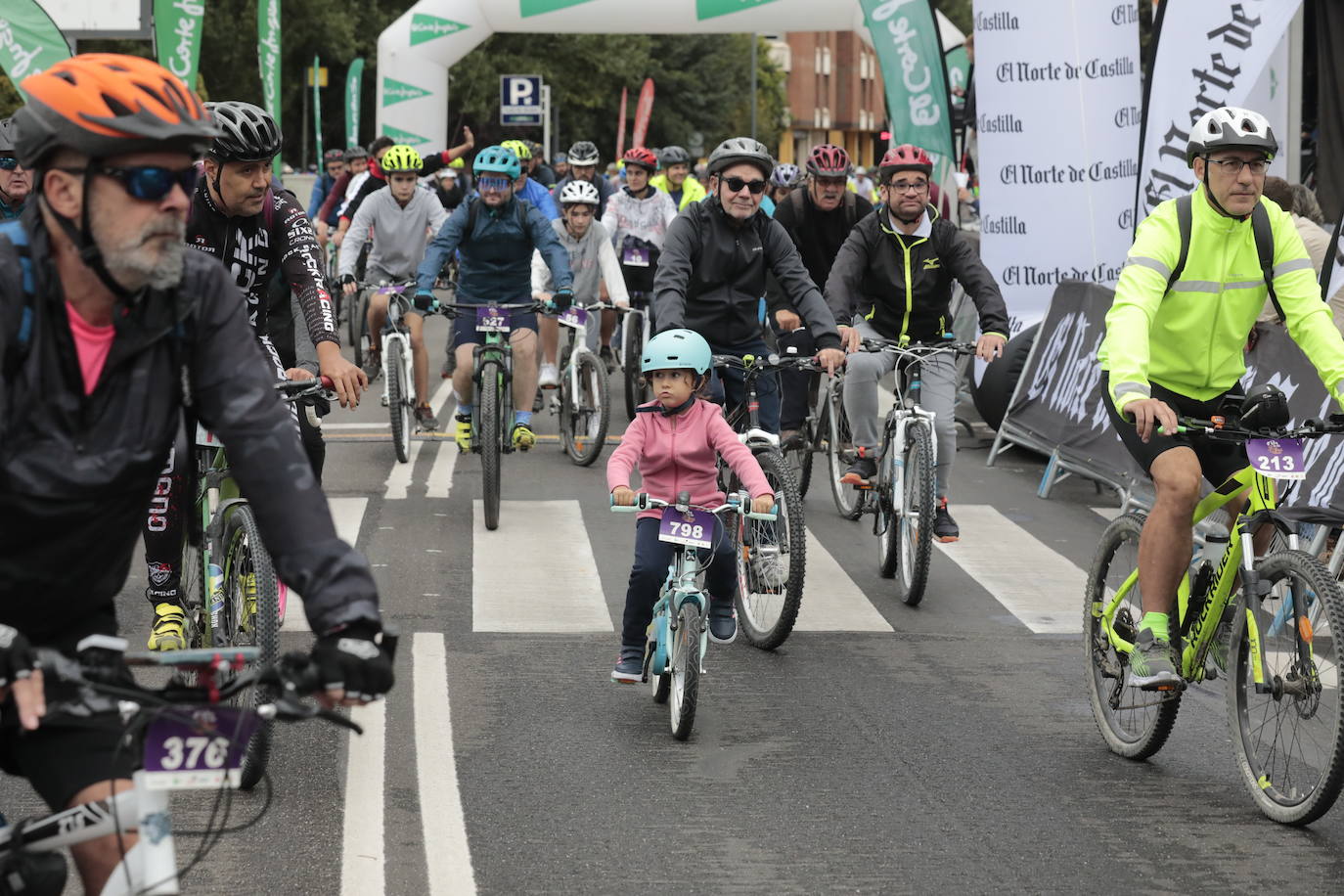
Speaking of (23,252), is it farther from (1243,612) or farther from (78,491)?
(1243,612)

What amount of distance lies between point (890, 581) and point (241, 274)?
13.7ft

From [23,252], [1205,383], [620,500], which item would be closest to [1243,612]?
[1205,383]

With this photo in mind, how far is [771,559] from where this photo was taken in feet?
26.5

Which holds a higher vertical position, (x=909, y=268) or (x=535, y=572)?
(x=909, y=268)

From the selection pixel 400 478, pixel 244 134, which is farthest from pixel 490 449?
pixel 244 134

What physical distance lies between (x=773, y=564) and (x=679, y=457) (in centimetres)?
105

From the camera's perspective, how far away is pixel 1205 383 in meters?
6.23

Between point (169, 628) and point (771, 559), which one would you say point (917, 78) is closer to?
point (771, 559)

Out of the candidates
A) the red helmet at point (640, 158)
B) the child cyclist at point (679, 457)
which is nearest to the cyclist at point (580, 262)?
the red helmet at point (640, 158)

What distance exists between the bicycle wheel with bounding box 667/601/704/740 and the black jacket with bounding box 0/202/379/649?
3.40m

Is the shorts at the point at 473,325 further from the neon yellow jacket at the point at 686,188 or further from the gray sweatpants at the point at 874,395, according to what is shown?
the neon yellow jacket at the point at 686,188

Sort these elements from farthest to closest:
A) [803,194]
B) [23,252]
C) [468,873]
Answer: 1. [803,194]
2. [468,873]
3. [23,252]

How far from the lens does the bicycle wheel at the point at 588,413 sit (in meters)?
12.9

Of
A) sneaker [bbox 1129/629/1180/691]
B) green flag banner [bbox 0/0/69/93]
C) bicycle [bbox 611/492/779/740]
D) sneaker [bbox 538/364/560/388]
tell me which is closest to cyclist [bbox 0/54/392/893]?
bicycle [bbox 611/492/779/740]
